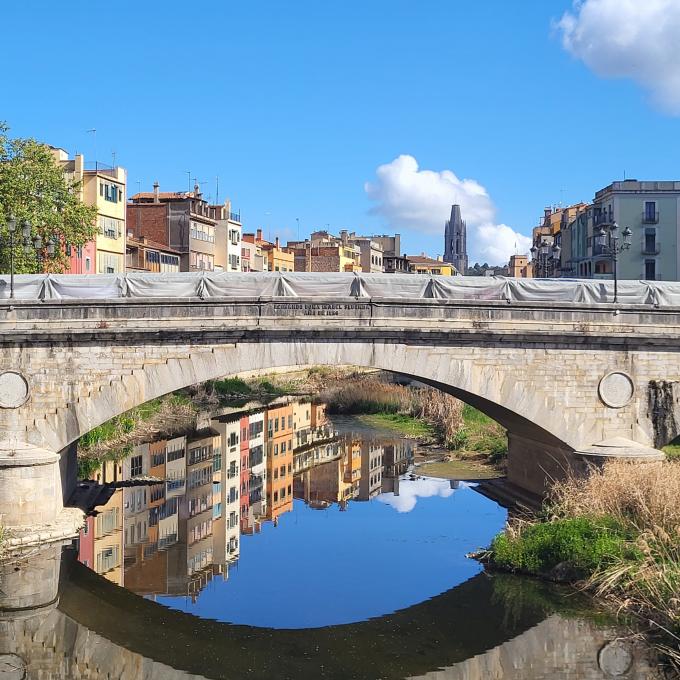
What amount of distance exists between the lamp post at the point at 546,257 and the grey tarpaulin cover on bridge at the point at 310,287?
6302cm

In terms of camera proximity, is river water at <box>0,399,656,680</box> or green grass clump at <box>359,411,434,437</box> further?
green grass clump at <box>359,411,434,437</box>

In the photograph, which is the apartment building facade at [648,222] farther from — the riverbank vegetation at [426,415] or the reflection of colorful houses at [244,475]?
the reflection of colorful houses at [244,475]

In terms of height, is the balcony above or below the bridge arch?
above

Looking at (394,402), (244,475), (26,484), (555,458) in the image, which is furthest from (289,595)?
Answer: (394,402)

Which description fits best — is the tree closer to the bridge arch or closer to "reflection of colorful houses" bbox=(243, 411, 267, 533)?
"reflection of colorful houses" bbox=(243, 411, 267, 533)

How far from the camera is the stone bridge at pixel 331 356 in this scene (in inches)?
957

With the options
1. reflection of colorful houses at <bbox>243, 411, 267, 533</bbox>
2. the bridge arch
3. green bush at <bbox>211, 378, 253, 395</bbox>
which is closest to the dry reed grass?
the bridge arch

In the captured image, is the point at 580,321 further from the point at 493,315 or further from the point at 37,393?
the point at 37,393

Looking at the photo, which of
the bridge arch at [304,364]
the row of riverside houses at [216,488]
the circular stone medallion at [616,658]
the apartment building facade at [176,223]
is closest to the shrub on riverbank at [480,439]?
the row of riverside houses at [216,488]

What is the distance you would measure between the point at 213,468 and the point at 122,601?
1442cm

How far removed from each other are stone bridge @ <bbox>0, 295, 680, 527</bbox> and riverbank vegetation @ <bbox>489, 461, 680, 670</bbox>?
2405mm

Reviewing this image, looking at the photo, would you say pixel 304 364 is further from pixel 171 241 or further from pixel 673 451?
pixel 171 241

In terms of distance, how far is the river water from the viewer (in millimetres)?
17578

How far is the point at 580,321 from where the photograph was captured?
1000 inches
